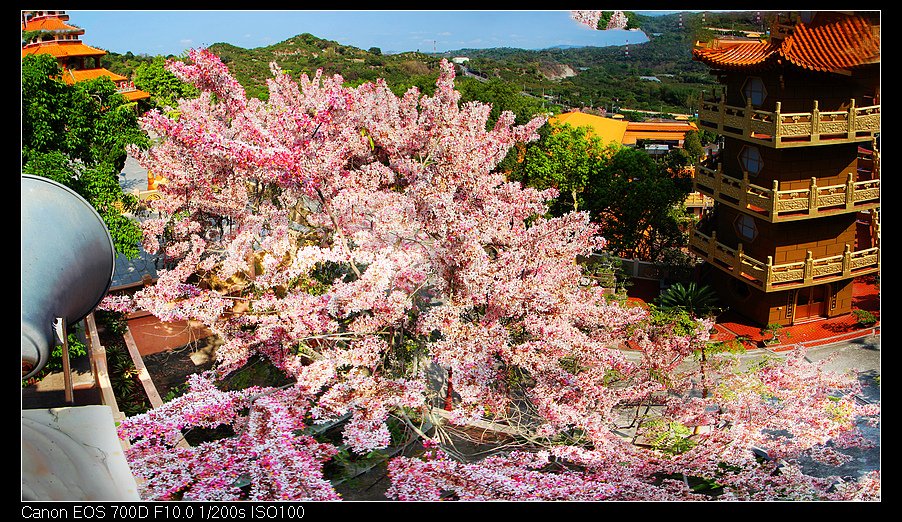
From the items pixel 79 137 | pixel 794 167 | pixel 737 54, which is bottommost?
pixel 794 167

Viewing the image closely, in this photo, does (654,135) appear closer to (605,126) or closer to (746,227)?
(605,126)

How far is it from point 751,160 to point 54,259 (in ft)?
42.8

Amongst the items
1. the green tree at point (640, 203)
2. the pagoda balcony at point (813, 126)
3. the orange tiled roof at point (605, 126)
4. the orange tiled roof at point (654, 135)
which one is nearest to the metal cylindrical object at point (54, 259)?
the pagoda balcony at point (813, 126)

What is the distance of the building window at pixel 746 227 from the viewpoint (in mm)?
16312

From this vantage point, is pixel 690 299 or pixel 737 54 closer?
pixel 737 54

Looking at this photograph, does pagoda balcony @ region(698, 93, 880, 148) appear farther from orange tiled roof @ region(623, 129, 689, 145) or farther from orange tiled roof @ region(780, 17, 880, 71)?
orange tiled roof @ region(623, 129, 689, 145)

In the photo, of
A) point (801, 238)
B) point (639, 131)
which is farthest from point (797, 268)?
point (639, 131)

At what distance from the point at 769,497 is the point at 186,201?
969 centimetres

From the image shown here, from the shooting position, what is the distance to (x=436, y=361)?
1049 centimetres

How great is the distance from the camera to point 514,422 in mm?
11352

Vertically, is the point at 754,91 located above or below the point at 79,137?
above

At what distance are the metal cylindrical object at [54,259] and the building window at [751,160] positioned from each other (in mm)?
12339
